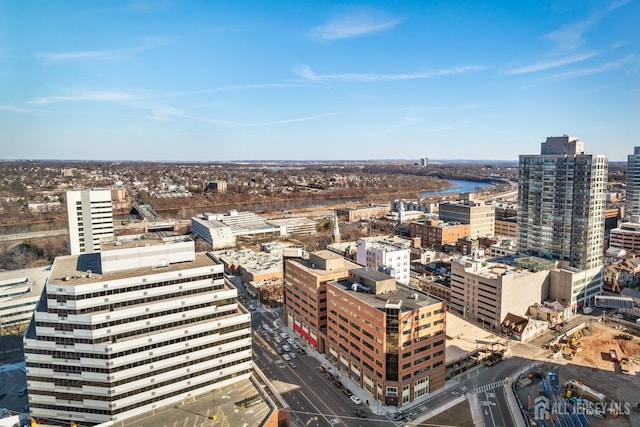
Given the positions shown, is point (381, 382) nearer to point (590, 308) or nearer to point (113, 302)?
point (113, 302)

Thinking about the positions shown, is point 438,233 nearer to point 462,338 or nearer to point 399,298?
point 462,338

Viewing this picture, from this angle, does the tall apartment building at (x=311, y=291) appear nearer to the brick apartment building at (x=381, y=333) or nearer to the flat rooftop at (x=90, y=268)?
the brick apartment building at (x=381, y=333)

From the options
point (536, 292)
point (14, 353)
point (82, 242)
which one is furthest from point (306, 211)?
point (14, 353)

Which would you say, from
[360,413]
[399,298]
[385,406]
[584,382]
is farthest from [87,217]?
[584,382]

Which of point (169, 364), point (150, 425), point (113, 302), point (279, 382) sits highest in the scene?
point (113, 302)

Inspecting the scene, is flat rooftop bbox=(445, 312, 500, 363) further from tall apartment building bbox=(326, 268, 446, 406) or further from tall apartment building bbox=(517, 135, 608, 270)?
tall apartment building bbox=(517, 135, 608, 270)
